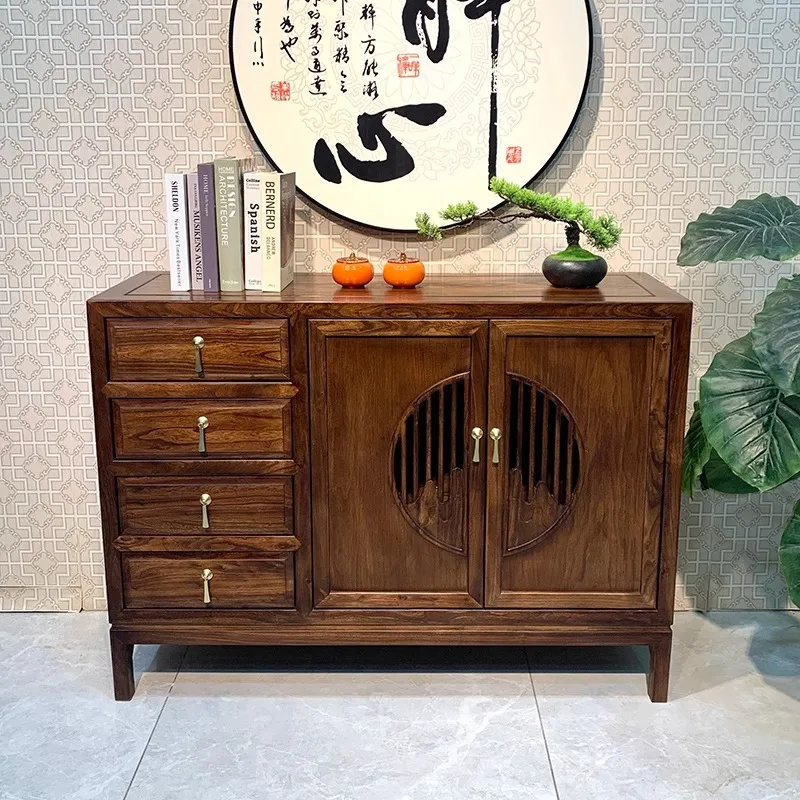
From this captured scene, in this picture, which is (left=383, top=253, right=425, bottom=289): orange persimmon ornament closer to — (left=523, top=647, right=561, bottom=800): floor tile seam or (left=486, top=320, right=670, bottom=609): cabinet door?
(left=486, top=320, right=670, bottom=609): cabinet door

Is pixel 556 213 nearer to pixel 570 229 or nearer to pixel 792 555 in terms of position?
pixel 570 229

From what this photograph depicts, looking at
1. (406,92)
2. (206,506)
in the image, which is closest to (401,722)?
(206,506)

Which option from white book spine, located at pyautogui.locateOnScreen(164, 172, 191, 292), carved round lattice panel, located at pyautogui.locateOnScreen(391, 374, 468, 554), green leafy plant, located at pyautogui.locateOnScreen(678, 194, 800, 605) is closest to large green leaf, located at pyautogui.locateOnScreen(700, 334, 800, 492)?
green leafy plant, located at pyautogui.locateOnScreen(678, 194, 800, 605)

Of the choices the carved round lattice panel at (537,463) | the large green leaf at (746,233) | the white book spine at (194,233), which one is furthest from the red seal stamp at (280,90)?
the large green leaf at (746,233)

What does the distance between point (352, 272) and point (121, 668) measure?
3.24 feet

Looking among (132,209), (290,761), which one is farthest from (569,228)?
(290,761)

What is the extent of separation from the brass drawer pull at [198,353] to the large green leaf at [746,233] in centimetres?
97

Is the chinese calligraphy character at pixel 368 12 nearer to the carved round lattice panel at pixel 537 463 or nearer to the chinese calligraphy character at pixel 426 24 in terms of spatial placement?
the chinese calligraphy character at pixel 426 24

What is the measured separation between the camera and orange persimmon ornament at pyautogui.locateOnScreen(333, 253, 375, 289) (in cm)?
219

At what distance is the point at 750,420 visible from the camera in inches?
78.1

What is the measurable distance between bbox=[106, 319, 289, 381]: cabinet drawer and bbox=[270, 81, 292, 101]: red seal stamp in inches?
23.4

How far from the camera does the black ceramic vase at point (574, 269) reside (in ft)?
7.08

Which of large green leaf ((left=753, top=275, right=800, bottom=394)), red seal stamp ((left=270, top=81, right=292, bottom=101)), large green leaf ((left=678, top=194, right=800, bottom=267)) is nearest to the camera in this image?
large green leaf ((left=753, top=275, right=800, bottom=394))

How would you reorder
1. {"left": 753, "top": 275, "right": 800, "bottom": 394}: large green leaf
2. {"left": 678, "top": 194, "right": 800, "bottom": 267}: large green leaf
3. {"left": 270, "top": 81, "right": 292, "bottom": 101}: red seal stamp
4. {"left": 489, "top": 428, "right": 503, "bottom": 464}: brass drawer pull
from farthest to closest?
{"left": 270, "top": 81, "right": 292, "bottom": 101}: red seal stamp
{"left": 489, "top": 428, "right": 503, "bottom": 464}: brass drawer pull
{"left": 678, "top": 194, "right": 800, "bottom": 267}: large green leaf
{"left": 753, "top": 275, "right": 800, "bottom": 394}: large green leaf
